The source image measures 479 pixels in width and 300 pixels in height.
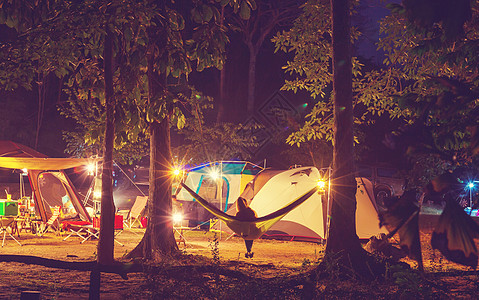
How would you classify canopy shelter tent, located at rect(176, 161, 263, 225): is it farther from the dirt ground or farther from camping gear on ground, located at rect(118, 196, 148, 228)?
the dirt ground

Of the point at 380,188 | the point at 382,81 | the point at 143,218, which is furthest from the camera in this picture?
the point at 380,188

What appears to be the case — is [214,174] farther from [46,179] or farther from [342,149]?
[342,149]

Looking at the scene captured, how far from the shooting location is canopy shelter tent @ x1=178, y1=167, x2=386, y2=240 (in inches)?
490

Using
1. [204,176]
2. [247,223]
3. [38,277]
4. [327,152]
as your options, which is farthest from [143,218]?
[327,152]

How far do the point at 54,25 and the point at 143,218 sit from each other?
342 inches

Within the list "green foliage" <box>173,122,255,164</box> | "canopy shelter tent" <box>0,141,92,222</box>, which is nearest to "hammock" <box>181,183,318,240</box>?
"canopy shelter tent" <box>0,141,92,222</box>

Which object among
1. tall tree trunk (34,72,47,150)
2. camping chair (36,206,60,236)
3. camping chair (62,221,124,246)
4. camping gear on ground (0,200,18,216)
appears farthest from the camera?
tall tree trunk (34,72,47,150)

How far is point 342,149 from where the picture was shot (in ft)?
25.4

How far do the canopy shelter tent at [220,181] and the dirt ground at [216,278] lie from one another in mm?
2046

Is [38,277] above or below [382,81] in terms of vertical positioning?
below

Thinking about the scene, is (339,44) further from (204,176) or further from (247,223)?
(204,176)

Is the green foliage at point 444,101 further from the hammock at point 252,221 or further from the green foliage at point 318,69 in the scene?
the hammock at point 252,221

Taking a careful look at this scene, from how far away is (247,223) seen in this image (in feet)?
29.6

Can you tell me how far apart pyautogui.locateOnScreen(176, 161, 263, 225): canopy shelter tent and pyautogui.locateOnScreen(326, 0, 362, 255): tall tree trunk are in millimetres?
7276
